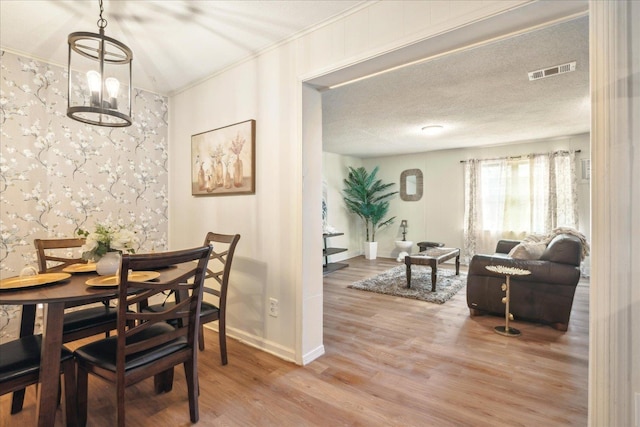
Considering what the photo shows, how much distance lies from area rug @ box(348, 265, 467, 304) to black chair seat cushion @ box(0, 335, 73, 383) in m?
3.64

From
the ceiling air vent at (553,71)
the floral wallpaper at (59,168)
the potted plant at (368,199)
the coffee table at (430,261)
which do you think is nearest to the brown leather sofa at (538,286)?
the coffee table at (430,261)

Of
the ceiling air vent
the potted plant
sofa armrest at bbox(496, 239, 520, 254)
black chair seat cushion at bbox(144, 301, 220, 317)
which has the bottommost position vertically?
black chair seat cushion at bbox(144, 301, 220, 317)

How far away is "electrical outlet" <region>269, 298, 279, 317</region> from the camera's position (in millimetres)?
2503

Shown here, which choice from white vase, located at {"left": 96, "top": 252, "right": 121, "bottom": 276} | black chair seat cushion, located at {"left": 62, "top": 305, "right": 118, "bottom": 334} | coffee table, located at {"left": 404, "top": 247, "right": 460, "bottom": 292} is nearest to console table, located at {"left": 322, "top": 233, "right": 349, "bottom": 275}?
coffee table, located at {"left": 404, "top": 247, "right": 460, "bottom": 292}

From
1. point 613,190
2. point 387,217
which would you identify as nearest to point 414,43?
point 613,190

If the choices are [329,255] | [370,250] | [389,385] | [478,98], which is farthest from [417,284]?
[389,385]

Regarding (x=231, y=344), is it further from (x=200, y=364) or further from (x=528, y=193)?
(x=528, y=193)

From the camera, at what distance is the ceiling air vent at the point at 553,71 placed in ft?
8.91

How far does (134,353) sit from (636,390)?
222 centimetres

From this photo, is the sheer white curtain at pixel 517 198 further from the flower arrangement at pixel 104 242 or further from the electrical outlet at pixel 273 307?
the flower arrangement at pixel 104 242

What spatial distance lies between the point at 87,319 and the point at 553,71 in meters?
4.21

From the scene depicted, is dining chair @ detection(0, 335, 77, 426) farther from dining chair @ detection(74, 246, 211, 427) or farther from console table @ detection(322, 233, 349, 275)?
console table @ detection(322, 233, 349, 275)

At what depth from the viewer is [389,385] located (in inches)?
81.1

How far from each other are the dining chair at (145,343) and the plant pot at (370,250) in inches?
231
